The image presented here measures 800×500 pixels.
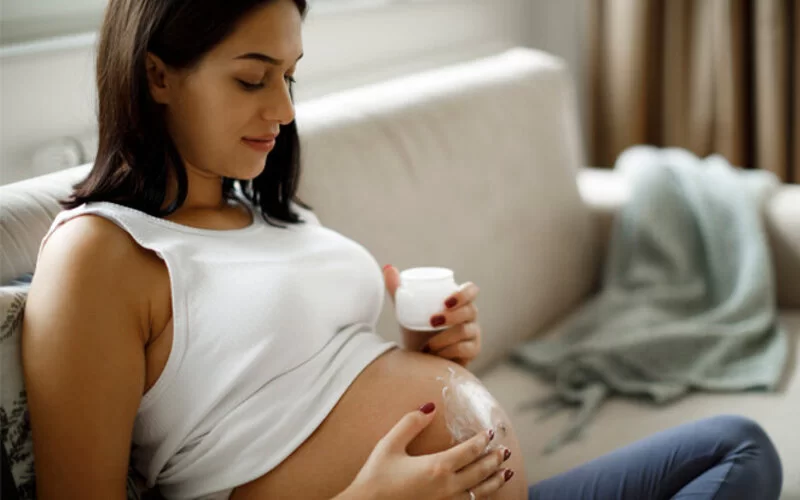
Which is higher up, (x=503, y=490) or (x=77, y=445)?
(x=77, y=445)

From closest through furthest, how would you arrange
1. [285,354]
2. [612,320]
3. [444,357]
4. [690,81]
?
[285,354] < [444,357] < [612,320] < [690,81]

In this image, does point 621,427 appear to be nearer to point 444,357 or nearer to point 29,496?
point 444,357

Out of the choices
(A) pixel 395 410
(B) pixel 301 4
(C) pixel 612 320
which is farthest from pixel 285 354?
(C) pixel 612 320

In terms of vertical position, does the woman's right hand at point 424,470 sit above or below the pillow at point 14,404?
below

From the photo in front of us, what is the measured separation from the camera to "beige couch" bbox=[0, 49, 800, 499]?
1.68 m

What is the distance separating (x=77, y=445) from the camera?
0.99m

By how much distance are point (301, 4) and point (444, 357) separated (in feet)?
1.77

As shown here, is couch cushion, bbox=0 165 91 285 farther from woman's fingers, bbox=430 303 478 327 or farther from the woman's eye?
woman's fingers, bbox=430 303 478 327

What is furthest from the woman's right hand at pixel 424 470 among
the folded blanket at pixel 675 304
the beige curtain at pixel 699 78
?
the beige curtain at pixel 699 78

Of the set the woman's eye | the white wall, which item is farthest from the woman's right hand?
the white wall

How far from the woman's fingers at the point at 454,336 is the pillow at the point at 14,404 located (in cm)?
Result: 57

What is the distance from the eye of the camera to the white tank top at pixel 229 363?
3.58 feet

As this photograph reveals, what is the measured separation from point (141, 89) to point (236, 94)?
0.11m

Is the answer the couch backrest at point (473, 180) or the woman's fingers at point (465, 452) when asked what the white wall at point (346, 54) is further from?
the woman's fingers at point (465, 452)
